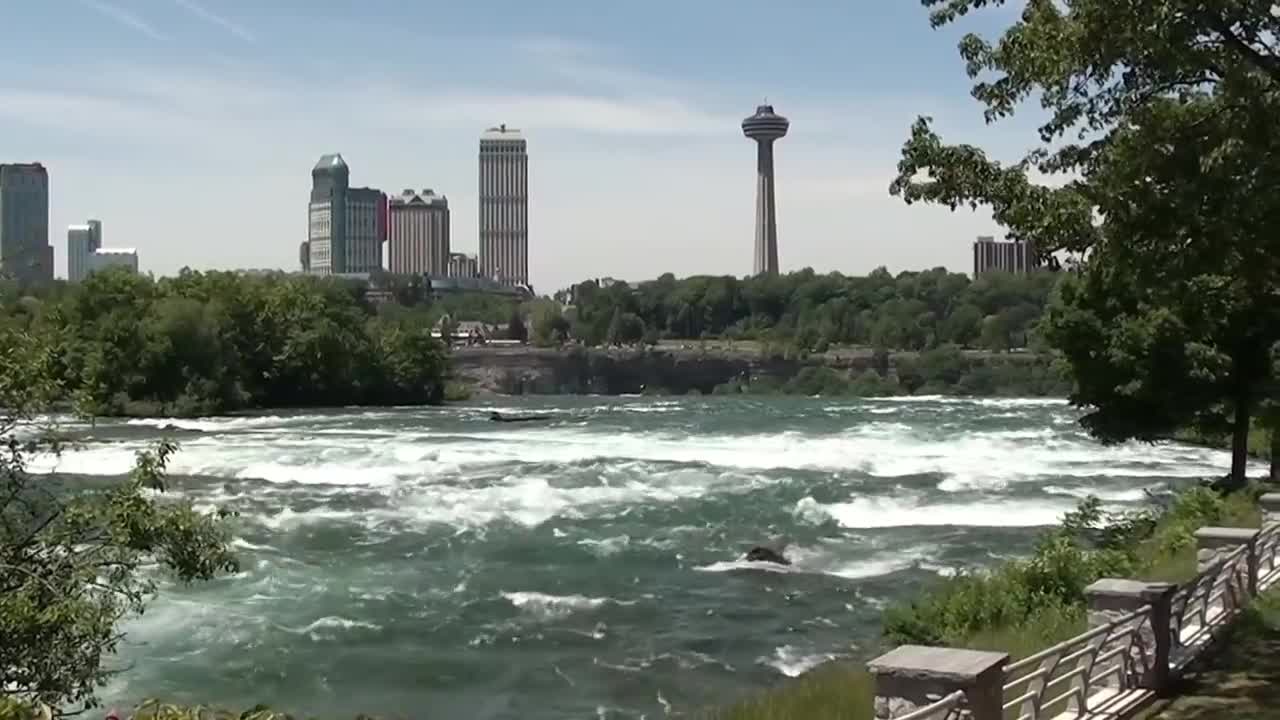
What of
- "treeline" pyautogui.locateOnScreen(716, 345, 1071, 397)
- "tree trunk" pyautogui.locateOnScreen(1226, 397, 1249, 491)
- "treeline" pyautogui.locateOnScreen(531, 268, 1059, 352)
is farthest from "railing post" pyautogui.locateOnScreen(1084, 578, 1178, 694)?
"treeline" pyautogui.locateOnScreen(531, 268, 1059, 352)

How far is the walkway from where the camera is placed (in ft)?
29.7

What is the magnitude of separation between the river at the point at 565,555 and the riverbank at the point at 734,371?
227 feet

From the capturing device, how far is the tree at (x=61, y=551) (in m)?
9.46

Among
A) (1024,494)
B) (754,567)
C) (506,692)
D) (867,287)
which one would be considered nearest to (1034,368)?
(867,287)

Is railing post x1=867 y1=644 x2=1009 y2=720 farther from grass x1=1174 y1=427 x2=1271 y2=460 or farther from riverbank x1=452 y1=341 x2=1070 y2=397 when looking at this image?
riverbank x1=452 y1=341 x2=1070 y2=397

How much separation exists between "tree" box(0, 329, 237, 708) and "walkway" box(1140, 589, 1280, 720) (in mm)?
7138

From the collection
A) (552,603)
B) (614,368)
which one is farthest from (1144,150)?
(614,368)

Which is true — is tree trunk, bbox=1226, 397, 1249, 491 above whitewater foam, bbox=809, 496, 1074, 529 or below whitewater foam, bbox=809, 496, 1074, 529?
above

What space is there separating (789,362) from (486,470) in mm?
99843

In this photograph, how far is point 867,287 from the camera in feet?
568

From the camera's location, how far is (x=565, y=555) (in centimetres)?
2469

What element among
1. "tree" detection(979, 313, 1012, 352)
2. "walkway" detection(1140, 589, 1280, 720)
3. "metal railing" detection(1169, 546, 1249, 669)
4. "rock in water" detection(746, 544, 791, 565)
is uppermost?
"tree" detection(979, 313, 1012, 352)

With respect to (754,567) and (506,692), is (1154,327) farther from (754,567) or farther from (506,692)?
(506,692)

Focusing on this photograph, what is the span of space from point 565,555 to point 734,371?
113m
